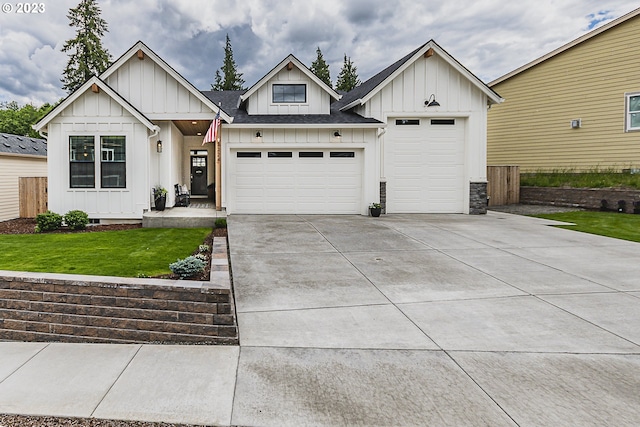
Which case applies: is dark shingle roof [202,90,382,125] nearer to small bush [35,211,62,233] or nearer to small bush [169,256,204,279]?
small bush [35,211,62,233]

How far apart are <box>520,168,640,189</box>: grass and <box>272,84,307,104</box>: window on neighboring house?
1060 centimetres

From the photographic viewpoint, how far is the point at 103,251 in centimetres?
767

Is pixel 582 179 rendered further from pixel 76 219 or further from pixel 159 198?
pixel 76 219

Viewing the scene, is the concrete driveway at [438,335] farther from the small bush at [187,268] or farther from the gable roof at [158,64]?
the gable roof at [158,64]

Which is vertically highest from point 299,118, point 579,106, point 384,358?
point 579,106

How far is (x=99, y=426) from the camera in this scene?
262cm

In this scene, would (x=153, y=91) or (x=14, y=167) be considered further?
(x=14, y=167)

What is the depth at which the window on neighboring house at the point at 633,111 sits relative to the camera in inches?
558

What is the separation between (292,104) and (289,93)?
42 cm

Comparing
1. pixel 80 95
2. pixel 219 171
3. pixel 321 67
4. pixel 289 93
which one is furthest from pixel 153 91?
pixel 321 67

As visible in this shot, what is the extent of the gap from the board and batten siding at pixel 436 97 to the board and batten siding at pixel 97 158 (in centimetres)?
749

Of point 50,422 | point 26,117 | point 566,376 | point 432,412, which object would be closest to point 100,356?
point 50,422

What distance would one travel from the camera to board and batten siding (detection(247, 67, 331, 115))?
1420 cm

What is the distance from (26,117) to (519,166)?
171 feet
